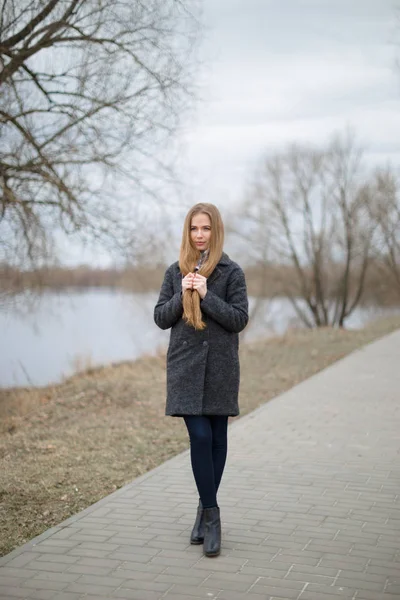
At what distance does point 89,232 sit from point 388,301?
24.9 meters

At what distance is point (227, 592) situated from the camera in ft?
13.8

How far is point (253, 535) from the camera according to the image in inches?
205

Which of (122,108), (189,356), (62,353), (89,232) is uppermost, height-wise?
(122,108)

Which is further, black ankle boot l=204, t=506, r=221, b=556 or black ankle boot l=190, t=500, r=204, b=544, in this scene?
black ankle boot l=190, t=500, r=204, b=544

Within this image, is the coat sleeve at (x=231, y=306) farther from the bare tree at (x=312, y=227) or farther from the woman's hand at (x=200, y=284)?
the bare tree at (x=312, y=227)

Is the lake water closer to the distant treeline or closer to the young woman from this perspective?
the distant treeline

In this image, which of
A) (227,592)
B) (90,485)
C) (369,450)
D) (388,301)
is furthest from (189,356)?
(388,301)

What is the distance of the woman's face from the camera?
497 cm

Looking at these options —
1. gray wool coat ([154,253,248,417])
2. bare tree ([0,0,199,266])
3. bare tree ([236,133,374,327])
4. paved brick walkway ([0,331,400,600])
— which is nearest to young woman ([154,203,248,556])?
gray wool coat ([154,253,248,417])

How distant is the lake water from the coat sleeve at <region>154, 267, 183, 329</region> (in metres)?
7.79

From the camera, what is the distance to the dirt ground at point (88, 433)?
6.22 metres

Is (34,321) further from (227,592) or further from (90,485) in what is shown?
(227,592)

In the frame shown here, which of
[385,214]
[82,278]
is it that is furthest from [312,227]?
[82,278]

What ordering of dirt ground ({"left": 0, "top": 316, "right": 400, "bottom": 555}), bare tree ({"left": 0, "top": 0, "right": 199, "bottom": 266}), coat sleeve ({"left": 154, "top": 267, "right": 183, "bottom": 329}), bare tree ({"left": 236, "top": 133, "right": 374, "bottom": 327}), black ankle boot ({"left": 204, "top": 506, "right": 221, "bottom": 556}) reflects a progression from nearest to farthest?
black ankle boot ({"left": 204, "top": 506, "right": 221, "bottom": 556}), coat sleeve ({"left": 154, "top": 267, "right": 183, "bottom": 329}), dirt ground ({"left": 0, "top": 316, "right": 400, "bottom": 555}), bare tree ({"left": 0, "top": 0, "right": 199, "bottom": 266}), bare tree ({"left": 236, "top": 133, "right": 374, "bottom": 327})
